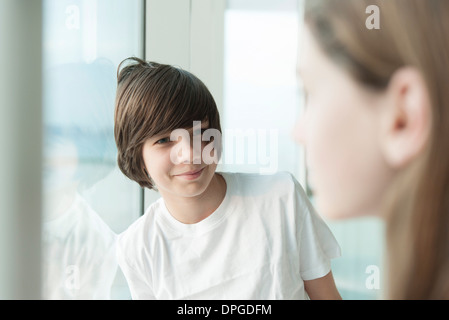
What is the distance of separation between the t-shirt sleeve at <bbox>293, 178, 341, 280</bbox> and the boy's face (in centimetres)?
17

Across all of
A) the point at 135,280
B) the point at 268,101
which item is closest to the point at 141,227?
the point at 135,280

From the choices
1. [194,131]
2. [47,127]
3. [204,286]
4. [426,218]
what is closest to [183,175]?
[194,131]

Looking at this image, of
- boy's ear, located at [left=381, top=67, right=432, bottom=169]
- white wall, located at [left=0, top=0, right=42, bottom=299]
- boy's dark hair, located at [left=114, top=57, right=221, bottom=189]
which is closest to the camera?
boy's ear, located at [left=381, top=67, right=432, bottom=169]

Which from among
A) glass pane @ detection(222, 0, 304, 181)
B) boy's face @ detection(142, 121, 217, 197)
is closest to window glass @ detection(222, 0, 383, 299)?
glass pane @ detection(222, 0, 304, 181)

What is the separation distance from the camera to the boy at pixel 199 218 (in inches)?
28.5

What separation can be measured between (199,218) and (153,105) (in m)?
0.21

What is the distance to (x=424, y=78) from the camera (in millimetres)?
385

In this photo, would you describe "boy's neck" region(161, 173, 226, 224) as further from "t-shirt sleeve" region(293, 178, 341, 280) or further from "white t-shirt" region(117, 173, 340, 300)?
"t-shirt sleeve" region(293, 178, 341, 280)

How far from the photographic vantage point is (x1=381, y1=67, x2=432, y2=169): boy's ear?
38 cm

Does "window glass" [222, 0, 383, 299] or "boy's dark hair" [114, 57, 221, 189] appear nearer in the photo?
"boy's dark hair" [114, 57, 221, 189]

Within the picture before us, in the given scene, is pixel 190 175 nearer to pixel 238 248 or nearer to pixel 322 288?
pixel 238 248

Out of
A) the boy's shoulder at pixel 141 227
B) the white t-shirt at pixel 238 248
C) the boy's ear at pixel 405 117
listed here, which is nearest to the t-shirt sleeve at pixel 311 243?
the white t-shirt at pixel 238 248

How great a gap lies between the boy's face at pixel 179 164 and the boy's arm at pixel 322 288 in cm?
25

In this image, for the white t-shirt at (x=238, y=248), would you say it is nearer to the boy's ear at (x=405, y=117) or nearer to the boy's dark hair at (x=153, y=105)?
the boy's dark hair at (x=153, y=105)
